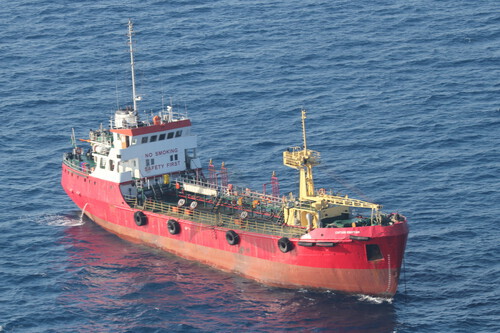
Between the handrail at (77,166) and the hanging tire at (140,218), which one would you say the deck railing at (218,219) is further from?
the handrail at (77,166)

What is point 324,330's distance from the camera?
59.4 meters

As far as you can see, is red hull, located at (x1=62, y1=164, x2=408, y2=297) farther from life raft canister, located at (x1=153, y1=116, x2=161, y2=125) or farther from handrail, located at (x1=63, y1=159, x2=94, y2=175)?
life raft canister, located at (x1=153, y1=116, x2=161, y2=125)

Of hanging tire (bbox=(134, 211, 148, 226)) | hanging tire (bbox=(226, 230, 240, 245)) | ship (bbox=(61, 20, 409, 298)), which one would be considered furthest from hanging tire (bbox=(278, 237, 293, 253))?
hanging tire (bbox=(134, 211, 148, 226))

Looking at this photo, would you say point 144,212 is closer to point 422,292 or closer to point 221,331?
point 221,331

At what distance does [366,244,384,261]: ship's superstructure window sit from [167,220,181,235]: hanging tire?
15716 mm

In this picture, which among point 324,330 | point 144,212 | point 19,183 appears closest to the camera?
point 324,330

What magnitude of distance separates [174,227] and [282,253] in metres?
9.98

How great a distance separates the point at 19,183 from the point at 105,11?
44809 mm

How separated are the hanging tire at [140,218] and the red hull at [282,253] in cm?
27

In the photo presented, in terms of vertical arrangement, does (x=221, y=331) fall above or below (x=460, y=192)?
below

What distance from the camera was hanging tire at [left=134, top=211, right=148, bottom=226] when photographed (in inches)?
2889

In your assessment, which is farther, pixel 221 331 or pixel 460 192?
pixel 460 192

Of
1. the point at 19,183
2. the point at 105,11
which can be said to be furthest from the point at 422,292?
the point at 105,11

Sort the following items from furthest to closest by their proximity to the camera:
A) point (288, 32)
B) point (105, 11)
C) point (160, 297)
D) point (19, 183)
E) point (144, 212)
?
point (105, 11) → point (288, 32) → point (19, 183) → point (144, 212) → point (160, 297)
